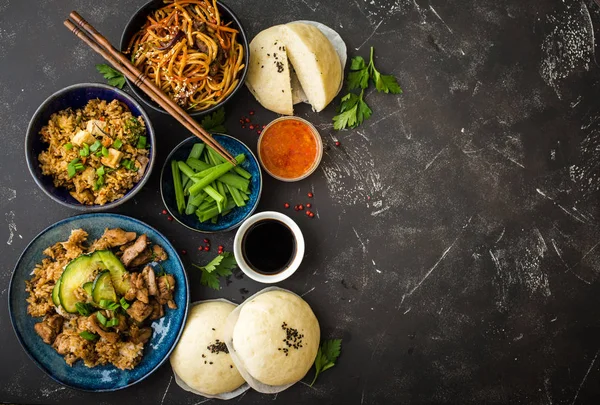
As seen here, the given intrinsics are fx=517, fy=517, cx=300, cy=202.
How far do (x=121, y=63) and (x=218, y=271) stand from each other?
1578mm

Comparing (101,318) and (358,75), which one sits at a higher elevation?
(358,75)

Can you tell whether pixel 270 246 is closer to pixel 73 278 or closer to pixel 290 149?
pixel 290 149

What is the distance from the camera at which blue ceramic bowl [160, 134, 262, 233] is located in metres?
3.63

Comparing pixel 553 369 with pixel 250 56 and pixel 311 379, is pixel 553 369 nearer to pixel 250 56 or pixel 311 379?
pixel 311 379

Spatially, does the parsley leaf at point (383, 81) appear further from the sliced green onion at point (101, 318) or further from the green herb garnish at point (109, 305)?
the sliced green onion at point (101, 318)

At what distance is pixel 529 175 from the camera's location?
4.06 meters

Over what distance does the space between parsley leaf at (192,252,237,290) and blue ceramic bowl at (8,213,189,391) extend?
0.23 metres

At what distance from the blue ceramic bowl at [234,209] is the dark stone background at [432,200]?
206 mm

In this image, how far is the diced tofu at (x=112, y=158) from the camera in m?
3.34

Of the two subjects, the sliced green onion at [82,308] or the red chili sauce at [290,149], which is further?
the red chili sauce at [290,149]

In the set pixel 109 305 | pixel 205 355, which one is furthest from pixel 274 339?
pixel 109 305

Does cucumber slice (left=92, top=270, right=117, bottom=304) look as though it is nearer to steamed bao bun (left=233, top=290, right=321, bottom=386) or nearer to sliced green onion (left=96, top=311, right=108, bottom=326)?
sliced green onion (left=96, top=311, right=108, bottom=326)

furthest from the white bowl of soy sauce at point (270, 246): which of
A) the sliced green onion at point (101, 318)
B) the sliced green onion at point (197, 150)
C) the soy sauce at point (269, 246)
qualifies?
the sliced green onion at point (101, 318)

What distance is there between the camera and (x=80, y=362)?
356 centimetres
